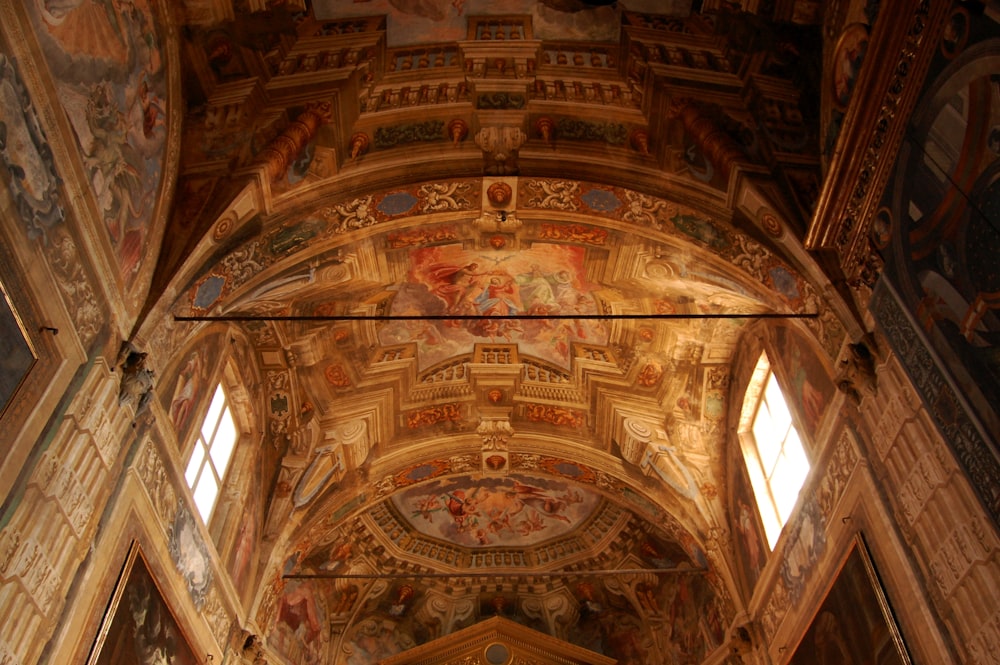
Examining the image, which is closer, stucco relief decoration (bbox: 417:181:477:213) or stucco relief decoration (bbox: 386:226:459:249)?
stucco relief decoration (bbox: 417:181:477:213)

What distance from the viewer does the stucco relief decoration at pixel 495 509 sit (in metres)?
16.7

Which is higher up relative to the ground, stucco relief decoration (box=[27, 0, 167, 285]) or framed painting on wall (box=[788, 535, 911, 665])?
stucco relief decoration (box=[27, 0, 167, 285])

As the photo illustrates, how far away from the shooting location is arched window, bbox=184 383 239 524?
10.9 metres

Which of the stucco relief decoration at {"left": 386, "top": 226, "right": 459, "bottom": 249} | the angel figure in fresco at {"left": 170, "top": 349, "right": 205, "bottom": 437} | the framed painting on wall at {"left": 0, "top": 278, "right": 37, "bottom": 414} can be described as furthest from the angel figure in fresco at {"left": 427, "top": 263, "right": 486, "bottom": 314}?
the framed painting on wall at {"left": 0, "top": 278, "right": 37, "bottom": 414}

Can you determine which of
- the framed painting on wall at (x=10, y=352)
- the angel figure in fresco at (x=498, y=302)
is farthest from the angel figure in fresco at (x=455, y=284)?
the framed painting on wall at (x=10, y=352)

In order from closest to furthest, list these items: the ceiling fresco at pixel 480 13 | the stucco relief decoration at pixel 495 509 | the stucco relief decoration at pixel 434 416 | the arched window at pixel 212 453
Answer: the ceiling fresco at pixel 480 13, the arched window at pixel 212 453, the stucco relief decoration at pixel 434 416, the stucco relief decoration at pixel 495 509

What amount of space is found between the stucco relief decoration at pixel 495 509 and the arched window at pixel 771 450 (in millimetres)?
4697

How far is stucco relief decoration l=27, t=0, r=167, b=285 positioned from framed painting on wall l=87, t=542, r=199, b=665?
10.2 ft

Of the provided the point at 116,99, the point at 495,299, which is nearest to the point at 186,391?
the point at 116,99

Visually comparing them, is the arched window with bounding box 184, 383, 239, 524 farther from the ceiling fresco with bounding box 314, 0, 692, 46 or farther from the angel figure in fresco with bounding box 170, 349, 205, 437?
the ceiling fresco with bounding box 314, 0, 692, 46

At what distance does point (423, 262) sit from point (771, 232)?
5265mm

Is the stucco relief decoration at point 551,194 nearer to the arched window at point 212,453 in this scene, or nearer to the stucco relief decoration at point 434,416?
the stucco relief decoration at point 434,416

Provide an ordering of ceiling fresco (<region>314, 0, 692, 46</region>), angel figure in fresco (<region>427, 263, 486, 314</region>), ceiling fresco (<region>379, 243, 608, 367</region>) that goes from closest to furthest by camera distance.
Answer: ceiling fresco (<region>314, 0, 692, 46</region>) → ceiling fresco (<region>379, 243, 608, 367</region>) → angel figure in fresco (<region>427, 263, 486, 314</region>)

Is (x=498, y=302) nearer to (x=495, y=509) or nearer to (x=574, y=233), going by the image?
(x=574, y=233)
